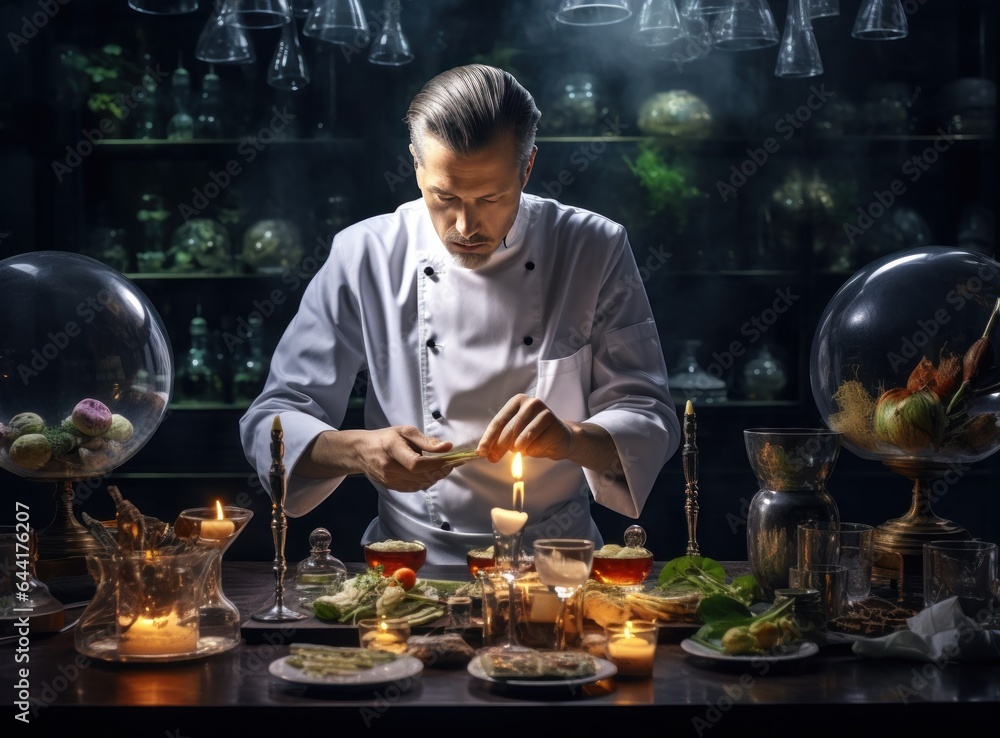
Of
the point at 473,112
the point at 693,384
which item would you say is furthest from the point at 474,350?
the point at 693,384

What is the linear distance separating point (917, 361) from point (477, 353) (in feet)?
3.19

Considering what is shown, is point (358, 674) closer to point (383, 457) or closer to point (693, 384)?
point (383, 457)

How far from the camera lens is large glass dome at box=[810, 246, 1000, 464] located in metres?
2.06

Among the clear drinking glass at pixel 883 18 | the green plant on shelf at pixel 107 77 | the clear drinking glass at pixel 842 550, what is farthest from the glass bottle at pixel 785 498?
the green plant on shelf at pixel 107 77

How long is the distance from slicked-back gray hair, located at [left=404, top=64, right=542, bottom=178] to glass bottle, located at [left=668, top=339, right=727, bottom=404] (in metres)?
1.98

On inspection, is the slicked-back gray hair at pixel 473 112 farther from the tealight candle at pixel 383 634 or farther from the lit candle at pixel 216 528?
the tealight candle at pixel 383 634

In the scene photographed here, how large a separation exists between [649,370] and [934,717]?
1.22 meters

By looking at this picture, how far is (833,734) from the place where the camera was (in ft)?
4.66

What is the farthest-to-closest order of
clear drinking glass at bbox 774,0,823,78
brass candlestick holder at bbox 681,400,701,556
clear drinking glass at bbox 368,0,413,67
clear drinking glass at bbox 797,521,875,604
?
clear drinking glass at bbox 368,0,413,67 → clear drinking glass at bbox 774,0,823,78 → brass candlestick holder at bbox 681,400,701,556 → clear drinking glass at bbox 797,521,875,604

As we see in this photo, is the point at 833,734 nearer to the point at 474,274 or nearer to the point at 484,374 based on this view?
the point at 484,374

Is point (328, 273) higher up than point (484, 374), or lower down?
higher up

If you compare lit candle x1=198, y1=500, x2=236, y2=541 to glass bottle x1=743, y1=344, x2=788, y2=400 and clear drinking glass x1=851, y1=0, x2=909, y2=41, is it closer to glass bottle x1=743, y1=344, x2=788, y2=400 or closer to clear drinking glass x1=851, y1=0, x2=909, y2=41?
clear drinking glass x1=851, y1=0, x2=909, y2=41

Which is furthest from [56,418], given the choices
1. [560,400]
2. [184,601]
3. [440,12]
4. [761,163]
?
[761,163]

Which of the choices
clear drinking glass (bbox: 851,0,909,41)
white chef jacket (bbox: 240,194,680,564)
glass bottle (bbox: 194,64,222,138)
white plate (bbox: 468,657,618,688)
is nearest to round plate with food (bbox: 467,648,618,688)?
white plate (bbox: 468,657,618,688)
